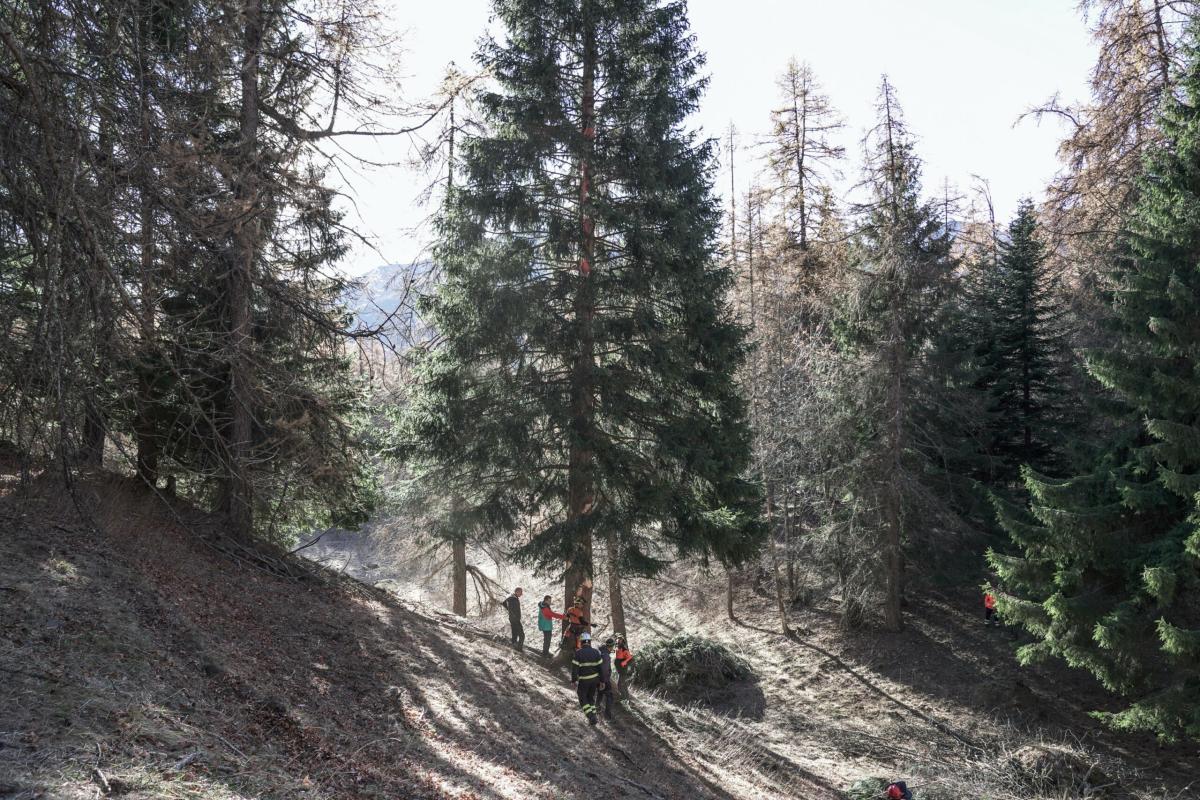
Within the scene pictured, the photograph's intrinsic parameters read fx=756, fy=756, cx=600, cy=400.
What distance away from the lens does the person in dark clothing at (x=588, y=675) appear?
11.9 meters

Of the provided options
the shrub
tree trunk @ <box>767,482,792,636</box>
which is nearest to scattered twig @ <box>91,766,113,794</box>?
the shrub

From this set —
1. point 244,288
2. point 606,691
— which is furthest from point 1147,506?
point 244,288

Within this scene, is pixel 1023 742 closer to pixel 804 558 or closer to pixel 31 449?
pixel 804 558

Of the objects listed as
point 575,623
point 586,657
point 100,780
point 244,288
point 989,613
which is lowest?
point 989,613

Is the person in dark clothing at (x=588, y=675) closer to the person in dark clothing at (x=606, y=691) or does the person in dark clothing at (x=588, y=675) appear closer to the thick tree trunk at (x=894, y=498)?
the person in dark clothing at (x=606, y=691)

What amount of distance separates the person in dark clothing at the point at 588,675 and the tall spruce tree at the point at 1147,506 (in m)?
8.13

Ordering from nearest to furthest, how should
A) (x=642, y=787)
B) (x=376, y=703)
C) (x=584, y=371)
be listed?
(x=376, y=703) → (x=642, y=787) → (x=584, y=371)

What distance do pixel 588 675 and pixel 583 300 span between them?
6729 mm

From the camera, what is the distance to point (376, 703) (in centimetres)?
884

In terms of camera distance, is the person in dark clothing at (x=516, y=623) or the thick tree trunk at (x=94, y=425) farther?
the person in dark clothing at (x=516, y=623)

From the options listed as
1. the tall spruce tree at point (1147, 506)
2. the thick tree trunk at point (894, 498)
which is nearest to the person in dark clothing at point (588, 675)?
the tall spruce tree at point (1147, 506)

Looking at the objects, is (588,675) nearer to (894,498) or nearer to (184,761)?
(184,761)

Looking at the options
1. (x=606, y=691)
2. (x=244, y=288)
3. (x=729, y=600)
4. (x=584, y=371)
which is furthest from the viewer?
(x=729, y=600)

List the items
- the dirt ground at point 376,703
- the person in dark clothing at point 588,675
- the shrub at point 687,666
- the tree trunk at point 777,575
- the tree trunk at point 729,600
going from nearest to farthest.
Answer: the dirt ground at point 376,703
the person in dark clothing at point 588,675
the shrub at point 687,666
the tree trunk at point 777,575
the tree trunk at point 729,600
